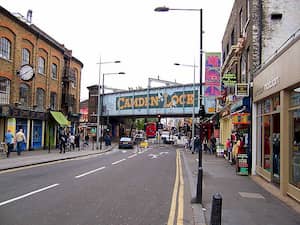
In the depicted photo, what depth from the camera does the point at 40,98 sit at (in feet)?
112

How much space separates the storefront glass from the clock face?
2161 centimetres

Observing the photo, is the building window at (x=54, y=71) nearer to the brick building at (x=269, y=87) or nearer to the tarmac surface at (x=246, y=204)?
the brick building at (x=269, y=87)

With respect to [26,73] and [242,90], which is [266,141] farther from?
[26,73]

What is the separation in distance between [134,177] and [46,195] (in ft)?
18.0

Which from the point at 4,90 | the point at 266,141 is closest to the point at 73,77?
the point at 4,90

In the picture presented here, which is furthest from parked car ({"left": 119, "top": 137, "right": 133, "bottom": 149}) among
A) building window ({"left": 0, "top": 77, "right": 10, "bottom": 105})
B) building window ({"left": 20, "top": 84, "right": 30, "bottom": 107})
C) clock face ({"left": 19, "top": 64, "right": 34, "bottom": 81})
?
building window ({"left": 0, "top": 77, "right": 10, "bottom": 105})

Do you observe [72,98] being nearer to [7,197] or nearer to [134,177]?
[134,177]

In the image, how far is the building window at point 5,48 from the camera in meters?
26.9

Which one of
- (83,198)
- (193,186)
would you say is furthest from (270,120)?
(83,198)

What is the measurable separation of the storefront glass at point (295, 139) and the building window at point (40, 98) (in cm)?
2573

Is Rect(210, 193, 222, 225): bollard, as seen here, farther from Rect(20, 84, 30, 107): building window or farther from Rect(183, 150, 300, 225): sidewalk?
Rect(20, 84, 30, 107): building window

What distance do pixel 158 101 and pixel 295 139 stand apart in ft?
126

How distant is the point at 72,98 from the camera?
42.9 meters

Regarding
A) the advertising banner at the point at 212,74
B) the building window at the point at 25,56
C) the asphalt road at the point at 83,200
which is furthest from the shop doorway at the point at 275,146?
the building window at the point at 25,56
